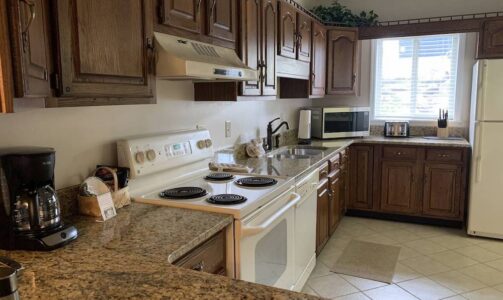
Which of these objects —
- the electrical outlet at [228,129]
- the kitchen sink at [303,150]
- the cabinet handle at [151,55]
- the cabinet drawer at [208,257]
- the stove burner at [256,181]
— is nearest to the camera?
the cabinet drawer at [208,257]

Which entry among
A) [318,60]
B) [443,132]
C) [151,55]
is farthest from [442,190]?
[151,55]

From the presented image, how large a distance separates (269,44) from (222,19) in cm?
65

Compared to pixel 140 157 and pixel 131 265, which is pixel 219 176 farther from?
pixel 131 265

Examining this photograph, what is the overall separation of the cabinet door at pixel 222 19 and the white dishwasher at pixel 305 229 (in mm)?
995

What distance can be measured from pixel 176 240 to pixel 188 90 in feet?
4.31

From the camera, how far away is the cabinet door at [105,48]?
1222 mm

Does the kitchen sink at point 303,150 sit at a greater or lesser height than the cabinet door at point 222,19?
lesser

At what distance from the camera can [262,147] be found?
3188 mm

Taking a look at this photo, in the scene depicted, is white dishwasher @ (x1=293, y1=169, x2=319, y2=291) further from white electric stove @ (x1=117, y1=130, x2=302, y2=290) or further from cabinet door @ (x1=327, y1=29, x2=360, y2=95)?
cabinet door @ (x1=327, y1=29, x2=360, y2=95)

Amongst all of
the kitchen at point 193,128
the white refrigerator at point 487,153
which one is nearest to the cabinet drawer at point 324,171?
the kitchen at point 193,128

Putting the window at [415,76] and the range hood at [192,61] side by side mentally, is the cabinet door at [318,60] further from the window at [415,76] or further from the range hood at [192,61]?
the range hood at [192,61]

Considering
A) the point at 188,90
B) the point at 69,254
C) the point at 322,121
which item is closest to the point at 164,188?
the point at 188,90

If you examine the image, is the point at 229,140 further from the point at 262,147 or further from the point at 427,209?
the point at 427,209

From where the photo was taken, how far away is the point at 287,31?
304 centimetres
